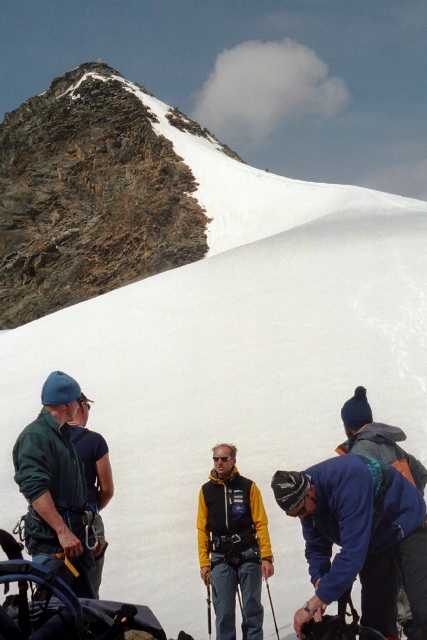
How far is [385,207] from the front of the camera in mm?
23562

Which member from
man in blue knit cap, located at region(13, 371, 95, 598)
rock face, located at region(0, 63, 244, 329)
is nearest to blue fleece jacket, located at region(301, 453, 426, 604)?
man in blue knit cap, located at region(13, 371, 95, 598)

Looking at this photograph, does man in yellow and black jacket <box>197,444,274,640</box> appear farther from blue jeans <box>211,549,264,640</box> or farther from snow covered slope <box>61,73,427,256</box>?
snow covered slope <box>61,73,427,256</box>

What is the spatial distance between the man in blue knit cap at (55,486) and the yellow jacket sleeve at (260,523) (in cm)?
112

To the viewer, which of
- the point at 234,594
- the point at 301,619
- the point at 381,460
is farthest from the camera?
the point at 234,594

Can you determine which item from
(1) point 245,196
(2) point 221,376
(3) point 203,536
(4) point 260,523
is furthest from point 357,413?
(1) point 245,196

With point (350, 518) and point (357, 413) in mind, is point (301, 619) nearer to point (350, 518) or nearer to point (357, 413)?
point (350, 518)

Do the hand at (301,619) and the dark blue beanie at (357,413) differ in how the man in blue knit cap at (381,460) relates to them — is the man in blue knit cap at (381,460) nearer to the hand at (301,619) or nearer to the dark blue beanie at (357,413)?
the dark blue beanie at (357,413)

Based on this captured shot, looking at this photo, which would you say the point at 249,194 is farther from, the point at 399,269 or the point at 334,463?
the point at 334,463

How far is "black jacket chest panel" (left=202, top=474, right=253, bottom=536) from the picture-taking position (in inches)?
160

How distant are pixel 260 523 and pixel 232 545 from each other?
0.22 metres

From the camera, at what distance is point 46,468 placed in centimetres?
326

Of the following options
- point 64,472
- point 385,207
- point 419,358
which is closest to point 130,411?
point 419,358

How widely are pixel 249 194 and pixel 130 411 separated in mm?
30803

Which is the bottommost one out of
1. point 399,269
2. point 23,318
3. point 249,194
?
point 399,269
